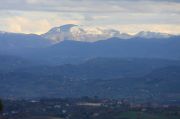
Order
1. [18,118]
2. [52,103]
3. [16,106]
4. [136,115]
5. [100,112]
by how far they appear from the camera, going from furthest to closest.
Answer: [52,103] → [16,106] → [100,112] → [136,115] → [18,118]

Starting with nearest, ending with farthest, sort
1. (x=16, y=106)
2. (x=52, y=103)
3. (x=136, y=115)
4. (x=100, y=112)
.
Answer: (x=136, y=115)
(x=100, y=112)
(x=16, y=106)
(x=52, y=103)

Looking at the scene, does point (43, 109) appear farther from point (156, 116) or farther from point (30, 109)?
point (156, 116)

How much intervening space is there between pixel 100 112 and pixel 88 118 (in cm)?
1286

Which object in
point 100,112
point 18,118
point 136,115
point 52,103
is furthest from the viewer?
point 52,103

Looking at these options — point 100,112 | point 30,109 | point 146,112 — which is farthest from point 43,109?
point 146,112

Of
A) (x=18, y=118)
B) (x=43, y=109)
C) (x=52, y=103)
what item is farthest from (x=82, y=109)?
(x=18, y=118)

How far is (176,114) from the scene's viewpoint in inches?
5748

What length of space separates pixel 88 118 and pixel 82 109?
20796 mm

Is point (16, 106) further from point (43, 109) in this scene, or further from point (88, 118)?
point (88, 118)

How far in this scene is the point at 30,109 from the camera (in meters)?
163

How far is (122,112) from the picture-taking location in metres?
150

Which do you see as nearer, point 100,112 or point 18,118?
point 18,118

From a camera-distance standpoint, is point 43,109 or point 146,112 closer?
point 146,112

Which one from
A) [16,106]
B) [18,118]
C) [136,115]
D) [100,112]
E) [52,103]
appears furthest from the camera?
[52,103]
